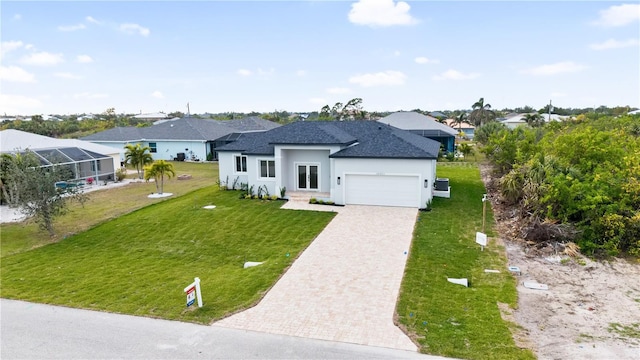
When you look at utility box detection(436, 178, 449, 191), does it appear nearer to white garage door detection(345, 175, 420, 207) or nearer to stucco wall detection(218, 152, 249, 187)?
white garage door detection(345, 175, 420, 207)

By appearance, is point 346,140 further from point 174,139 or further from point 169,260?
point 174,139

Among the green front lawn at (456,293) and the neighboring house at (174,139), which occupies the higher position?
the neighboring house at (174,139)

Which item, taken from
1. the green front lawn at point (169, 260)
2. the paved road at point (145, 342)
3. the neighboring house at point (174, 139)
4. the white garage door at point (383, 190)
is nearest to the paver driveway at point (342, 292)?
the paved road at point (145, 342)

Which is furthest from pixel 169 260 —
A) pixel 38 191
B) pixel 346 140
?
pixel 346 140

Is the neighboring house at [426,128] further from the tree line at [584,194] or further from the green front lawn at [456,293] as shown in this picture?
the green front lawn at [456,293]

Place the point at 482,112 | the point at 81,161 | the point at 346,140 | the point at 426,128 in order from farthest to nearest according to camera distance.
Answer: the point at 482,112
the point at 426,128
the point at 81,161
the point at 346,140

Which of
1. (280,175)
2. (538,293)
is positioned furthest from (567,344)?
(280,175)
